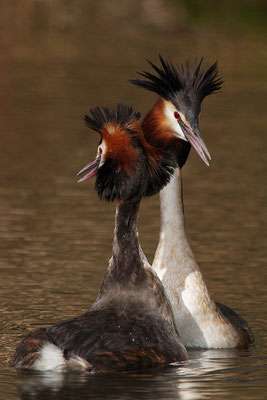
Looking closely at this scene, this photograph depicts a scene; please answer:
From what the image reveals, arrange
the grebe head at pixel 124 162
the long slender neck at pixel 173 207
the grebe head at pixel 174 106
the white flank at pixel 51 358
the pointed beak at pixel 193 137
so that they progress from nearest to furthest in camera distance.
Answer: the white flank at pixel 51 358, the grebe head at pixel 124 162, the pointed beak at pixel 193 137, the long slender neck at pixel 173 207, the grebe head at pixel 174 106

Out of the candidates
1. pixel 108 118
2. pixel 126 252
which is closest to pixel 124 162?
pixel 108 118

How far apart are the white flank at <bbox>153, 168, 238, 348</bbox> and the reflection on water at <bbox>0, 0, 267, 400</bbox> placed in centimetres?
24

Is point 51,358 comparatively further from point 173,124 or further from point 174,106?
point 174,106

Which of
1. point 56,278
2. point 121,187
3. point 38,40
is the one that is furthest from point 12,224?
point 38,40

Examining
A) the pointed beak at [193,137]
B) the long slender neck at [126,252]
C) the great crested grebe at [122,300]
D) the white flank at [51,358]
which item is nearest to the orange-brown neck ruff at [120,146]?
the great crested grebe at [122,300]

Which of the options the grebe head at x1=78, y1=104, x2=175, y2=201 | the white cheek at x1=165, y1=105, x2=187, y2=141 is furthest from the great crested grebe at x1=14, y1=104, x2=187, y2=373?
the white cheek at x1=165, y1=105, x2=187, y2=141

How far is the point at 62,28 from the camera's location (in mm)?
45094

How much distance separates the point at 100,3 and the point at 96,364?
42675mm

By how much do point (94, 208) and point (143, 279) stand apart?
6.98 metres

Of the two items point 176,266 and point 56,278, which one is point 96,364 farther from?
point 56,278

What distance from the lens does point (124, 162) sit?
10.9 meters

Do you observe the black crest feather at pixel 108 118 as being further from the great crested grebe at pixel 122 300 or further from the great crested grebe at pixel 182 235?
the great crested grebe at pixel 182 235

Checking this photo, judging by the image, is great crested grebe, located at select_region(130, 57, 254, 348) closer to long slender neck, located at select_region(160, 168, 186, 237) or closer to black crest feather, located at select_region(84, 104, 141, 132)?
long slender neck, located at select_region(160, 168, 186, 237)

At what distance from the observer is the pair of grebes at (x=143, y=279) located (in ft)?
34.0
